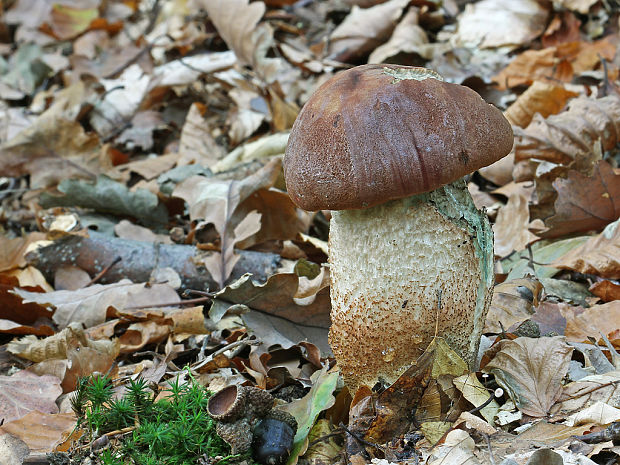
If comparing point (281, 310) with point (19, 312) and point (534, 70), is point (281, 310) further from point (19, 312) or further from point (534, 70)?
point (534, 70)

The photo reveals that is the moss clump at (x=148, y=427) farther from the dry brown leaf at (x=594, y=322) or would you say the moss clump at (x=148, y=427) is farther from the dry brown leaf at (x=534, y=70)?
the dry brown leaf at (x=534, y=70)

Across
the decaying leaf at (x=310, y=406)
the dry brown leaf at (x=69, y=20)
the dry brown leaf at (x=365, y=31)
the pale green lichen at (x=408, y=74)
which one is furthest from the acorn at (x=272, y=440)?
the dry brown leaf at (x=69, y=20)

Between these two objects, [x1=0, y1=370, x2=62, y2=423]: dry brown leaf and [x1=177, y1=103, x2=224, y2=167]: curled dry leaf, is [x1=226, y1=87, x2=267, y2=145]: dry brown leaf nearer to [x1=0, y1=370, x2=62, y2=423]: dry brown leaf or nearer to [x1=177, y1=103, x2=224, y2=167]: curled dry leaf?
[x1=177, y1=103, x2=224, y2=167]: curled dry leaf

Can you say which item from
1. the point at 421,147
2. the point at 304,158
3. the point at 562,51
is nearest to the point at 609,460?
the point at 421,147

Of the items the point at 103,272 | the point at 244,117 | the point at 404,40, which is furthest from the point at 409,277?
the point at 404,40

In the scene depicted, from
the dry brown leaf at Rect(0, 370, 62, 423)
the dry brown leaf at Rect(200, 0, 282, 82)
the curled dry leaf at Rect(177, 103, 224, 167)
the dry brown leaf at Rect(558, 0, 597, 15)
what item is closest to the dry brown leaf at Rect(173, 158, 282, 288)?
the dry brown leaf at Rect(0, 370, 62, 423)

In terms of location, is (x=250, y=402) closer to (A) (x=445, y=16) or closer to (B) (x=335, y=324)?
(B) (x=335, y=324)
